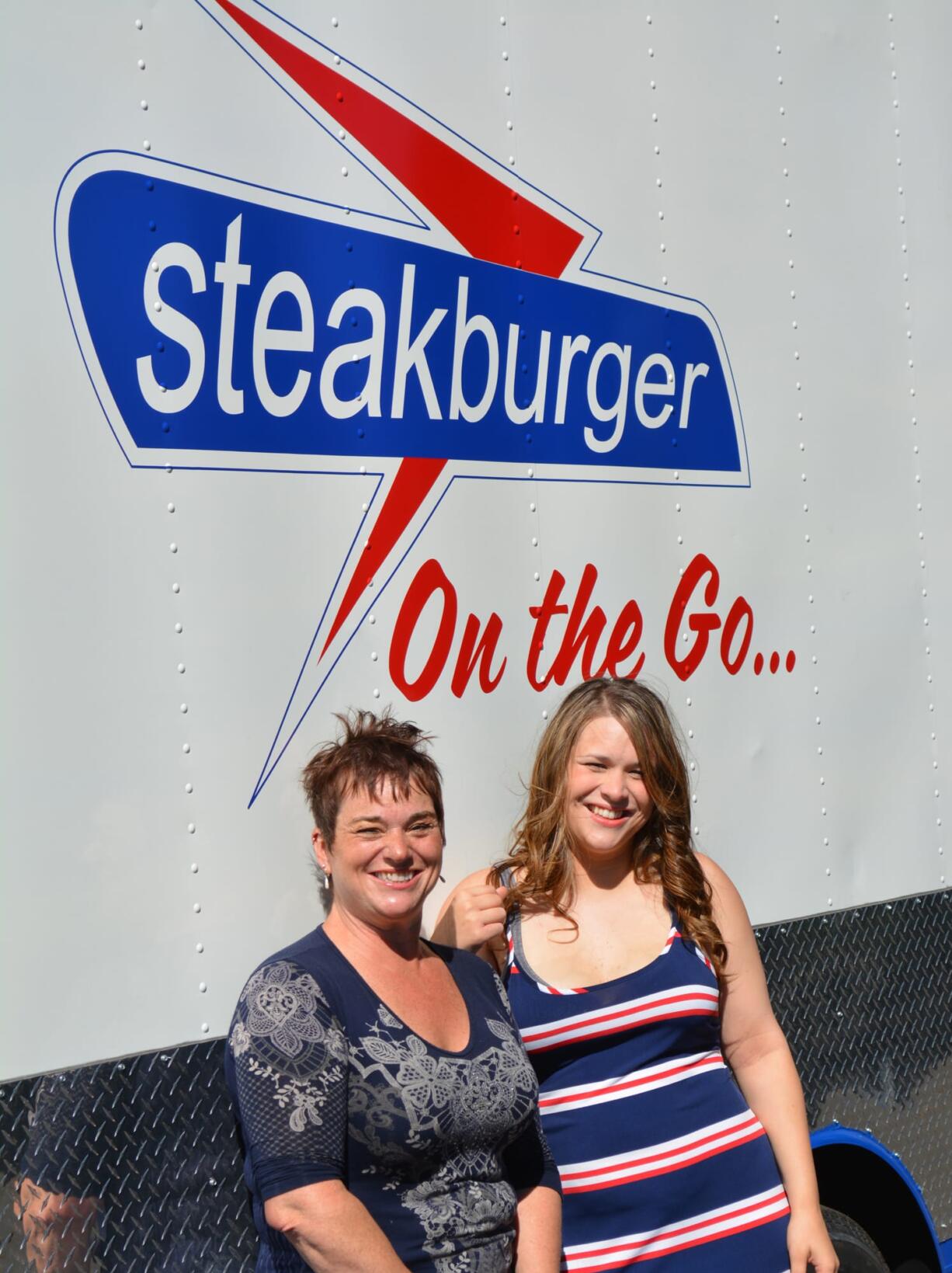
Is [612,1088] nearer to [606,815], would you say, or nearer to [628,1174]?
[628,1174]

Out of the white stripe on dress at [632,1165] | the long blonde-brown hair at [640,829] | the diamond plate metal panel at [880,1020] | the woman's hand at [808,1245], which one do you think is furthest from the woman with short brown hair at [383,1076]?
the diamond plate metal panel at [880,1020]

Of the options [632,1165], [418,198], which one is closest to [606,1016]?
[632,1165]

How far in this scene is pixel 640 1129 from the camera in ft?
8.07

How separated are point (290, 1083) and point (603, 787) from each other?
0.84 meters

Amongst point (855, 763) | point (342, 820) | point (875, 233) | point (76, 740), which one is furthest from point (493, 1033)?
point (875, 233)

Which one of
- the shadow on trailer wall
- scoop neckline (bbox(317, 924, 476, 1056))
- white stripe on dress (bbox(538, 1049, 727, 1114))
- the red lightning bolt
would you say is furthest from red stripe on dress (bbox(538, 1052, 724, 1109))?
the red lightning bolt

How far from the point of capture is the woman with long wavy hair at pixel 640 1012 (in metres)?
2.45

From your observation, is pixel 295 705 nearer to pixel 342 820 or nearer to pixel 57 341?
pixel 342 820

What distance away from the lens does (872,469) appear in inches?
138

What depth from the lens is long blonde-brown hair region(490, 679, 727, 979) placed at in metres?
2.60

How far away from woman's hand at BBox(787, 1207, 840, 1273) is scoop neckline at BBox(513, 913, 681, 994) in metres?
0.52

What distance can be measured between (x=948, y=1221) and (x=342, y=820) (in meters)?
2.16

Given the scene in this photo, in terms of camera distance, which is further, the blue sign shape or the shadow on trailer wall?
the blue sign shape

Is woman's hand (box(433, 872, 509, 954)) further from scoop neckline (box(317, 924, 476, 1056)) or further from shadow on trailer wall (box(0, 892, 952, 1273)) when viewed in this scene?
shadow on trailer wall (box(0, 892, 952, 1273))
